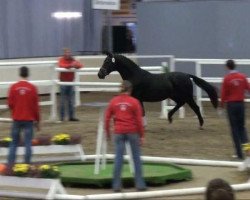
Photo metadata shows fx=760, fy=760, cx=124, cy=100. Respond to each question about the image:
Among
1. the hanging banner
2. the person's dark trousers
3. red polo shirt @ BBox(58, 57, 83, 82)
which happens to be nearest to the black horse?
red polo shirt @ BBox(58, 57, 83, 82)

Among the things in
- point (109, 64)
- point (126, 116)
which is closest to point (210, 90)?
point (109, 64)

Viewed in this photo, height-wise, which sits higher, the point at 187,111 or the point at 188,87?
the point at 188,87

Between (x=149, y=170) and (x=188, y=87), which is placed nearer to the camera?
(x=149, y=170)

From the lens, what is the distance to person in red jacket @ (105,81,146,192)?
1026 centimetres

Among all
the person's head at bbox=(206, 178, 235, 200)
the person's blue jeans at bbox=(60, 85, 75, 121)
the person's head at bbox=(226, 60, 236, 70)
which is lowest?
the person's blue jeans at bbox=(60, 85, 75, 121)

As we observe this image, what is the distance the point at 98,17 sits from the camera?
99.9 ft

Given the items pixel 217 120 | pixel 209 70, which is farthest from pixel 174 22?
pixel 217 120

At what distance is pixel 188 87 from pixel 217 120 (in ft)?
8.00

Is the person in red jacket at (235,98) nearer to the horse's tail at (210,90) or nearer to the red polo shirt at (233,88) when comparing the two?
the red polo shirt at (233,88)

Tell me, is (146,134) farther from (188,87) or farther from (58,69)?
(58,69)

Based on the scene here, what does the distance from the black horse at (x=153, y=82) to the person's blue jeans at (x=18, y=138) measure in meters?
4.20

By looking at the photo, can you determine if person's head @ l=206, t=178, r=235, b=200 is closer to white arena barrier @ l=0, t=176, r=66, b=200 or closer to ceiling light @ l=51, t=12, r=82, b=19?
white arena barrier @ l=0, t=176, r=66, b=200

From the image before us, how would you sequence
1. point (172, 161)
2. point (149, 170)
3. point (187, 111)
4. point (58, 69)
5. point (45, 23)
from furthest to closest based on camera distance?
point (45, 23) → point (187, 111) → point (58, 69) → point (172, 161) → point (149, 170)

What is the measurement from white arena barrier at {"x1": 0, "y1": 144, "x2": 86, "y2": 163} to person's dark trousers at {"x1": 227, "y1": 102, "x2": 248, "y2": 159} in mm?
2635
